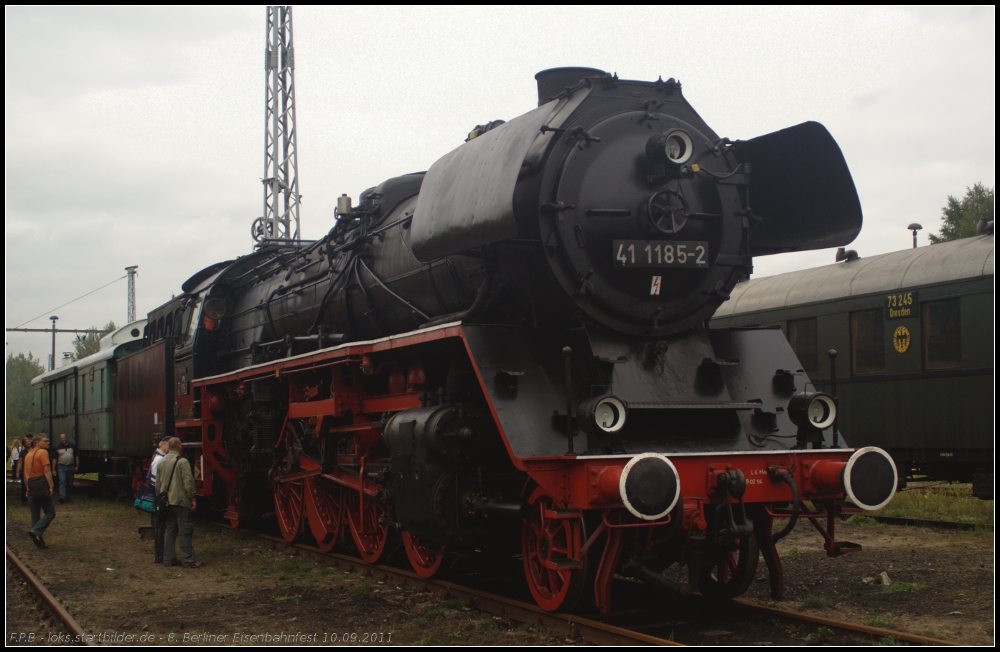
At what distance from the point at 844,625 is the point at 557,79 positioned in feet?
14.9

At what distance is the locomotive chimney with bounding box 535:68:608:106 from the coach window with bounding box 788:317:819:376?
684 cm

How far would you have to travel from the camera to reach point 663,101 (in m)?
6.93

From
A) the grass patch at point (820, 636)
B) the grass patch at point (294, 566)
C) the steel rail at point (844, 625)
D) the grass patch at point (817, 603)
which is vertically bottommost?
the grass patch at point (294, 566)

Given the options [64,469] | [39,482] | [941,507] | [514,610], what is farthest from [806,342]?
[64,469]

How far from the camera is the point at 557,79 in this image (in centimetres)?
727

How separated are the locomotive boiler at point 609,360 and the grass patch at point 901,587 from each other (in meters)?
1.28

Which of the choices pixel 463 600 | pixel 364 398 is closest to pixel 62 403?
pixel 364 398

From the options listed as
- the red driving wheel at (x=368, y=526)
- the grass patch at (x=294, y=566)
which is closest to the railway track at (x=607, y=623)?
the red driving wheel at (x=368, y=526)

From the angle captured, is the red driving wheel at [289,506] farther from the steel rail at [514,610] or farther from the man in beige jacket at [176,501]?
the steel rail at [514,610]

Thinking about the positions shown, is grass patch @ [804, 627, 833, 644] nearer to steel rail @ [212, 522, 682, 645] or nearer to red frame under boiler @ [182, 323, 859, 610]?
red frame under boiler @ [182, 323, 859, 610]

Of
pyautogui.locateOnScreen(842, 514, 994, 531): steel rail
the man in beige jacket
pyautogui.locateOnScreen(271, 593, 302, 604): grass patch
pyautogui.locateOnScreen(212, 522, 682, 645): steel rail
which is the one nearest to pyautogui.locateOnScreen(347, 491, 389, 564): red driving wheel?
pyautogui.locateOnScreen(212, 522, 682, 645): steel rail

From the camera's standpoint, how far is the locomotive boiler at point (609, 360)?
589cm

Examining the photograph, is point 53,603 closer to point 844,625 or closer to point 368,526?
point 368,526

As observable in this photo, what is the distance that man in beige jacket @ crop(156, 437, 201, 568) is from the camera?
9.86 meters
